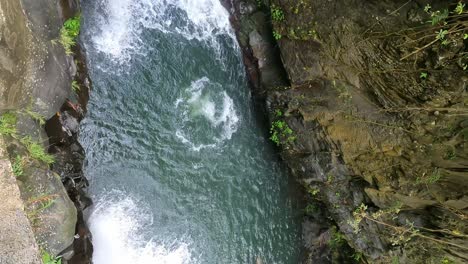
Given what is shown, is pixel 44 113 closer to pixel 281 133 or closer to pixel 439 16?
pixel 281 133

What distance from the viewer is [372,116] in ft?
26.5

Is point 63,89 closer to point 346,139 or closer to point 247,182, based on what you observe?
point 247,182

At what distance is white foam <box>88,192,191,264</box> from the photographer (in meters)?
7.90

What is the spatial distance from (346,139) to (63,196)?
5565 millimetres

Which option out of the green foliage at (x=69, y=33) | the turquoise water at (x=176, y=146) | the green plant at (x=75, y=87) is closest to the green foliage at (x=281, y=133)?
the turquoise water at (x=176, y=146)

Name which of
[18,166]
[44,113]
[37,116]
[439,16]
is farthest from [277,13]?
[18,166]

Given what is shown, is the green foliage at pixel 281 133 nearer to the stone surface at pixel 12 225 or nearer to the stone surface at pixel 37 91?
the stone surface at pixel 37 91

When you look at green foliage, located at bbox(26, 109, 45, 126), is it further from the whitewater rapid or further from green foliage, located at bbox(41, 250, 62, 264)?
green foliage, located at bbox(41, 250, 62, 264)

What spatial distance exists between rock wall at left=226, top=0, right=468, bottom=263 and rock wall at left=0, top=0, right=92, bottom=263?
400 cm

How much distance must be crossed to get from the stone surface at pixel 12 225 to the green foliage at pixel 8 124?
0.35 metres

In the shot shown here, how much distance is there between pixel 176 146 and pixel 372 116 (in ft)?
13.6

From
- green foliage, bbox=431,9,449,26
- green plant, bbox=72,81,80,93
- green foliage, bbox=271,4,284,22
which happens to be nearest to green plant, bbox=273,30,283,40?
green foliage, bbox=271,4,284,22

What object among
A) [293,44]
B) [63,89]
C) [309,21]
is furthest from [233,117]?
[63,89]

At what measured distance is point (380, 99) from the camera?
7738 millimetres
